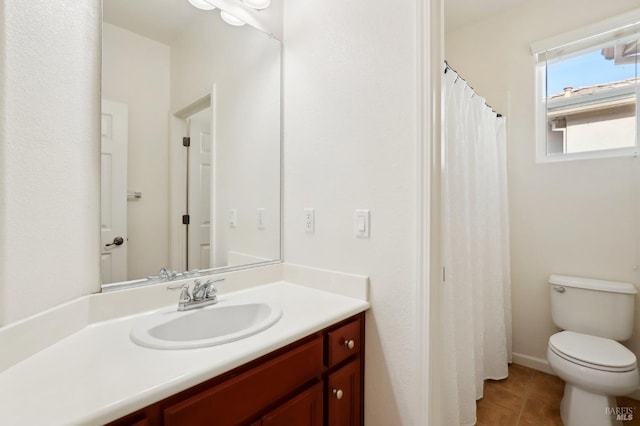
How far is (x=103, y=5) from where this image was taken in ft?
3.37

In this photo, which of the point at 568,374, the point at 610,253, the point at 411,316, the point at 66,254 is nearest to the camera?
the point at 66,254

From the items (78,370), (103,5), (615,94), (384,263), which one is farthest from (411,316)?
(615,94)

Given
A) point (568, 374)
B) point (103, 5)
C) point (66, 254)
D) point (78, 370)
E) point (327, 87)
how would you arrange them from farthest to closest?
point (568, 374)
point (327, 87)
point (103, 5)
point (66, 254)
point (78, 370)

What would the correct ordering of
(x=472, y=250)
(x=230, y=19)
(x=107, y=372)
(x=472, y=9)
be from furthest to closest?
(x=472, y=9)
(x=472, y=250)
(x=230, y=19)
(x=107, y=372)

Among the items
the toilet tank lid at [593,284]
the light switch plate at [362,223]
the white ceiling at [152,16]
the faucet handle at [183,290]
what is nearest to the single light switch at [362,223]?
the light switch plate at [362,223]

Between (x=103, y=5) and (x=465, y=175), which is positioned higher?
(x=103, y=5)

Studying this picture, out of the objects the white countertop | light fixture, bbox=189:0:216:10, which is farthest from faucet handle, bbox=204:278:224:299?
light fixture, bbox=189:0:216:10

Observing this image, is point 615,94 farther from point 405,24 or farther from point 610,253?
point 405,24

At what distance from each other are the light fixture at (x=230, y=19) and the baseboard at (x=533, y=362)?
292 centimetres

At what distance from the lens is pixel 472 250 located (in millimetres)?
1744

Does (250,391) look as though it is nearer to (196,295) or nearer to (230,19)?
(196,295)

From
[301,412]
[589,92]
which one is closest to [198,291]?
[301,412]

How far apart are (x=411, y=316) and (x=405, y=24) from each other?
1.16m

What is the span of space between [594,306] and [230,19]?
2.69 m
